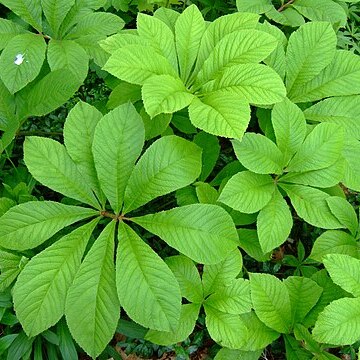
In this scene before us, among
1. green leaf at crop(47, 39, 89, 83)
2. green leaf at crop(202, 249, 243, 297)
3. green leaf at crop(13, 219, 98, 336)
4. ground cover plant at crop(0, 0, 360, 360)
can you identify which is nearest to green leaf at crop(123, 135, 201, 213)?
ground cover plant at crop(0, 0, 360, 360)

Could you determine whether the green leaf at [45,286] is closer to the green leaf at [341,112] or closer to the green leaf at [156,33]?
the green leaf at [156,33]

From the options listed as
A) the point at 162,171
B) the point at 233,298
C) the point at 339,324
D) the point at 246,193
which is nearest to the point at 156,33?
the point at 162,171

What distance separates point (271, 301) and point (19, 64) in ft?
4.50

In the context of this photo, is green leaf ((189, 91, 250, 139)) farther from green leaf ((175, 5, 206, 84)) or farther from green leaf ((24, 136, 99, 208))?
green leaf ((24, 136, 99, 208))

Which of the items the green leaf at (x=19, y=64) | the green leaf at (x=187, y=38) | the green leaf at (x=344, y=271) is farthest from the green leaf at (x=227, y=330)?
the green leaf at (x=19, y=64)

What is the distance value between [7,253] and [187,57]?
1021 millimetres

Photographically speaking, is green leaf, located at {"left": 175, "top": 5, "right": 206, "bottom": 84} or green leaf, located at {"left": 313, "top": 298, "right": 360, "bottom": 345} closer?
green leaf, located at {"left": 313, "top": 298, "right": 360, "bottom": 345}

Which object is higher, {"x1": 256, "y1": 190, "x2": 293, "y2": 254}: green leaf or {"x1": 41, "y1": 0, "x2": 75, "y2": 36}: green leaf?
{"x1": 41, "y1": 0, "x2": 75, "y2": 36}: green leaf

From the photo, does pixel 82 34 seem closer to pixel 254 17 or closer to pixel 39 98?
pixel 39 98

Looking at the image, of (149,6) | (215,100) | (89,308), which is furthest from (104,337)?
(149,6)

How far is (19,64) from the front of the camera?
1827 millimetres

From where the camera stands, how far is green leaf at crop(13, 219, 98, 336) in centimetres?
153

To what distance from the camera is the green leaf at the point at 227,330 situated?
1696 mm

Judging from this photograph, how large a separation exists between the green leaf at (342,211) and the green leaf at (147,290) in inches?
28.1
